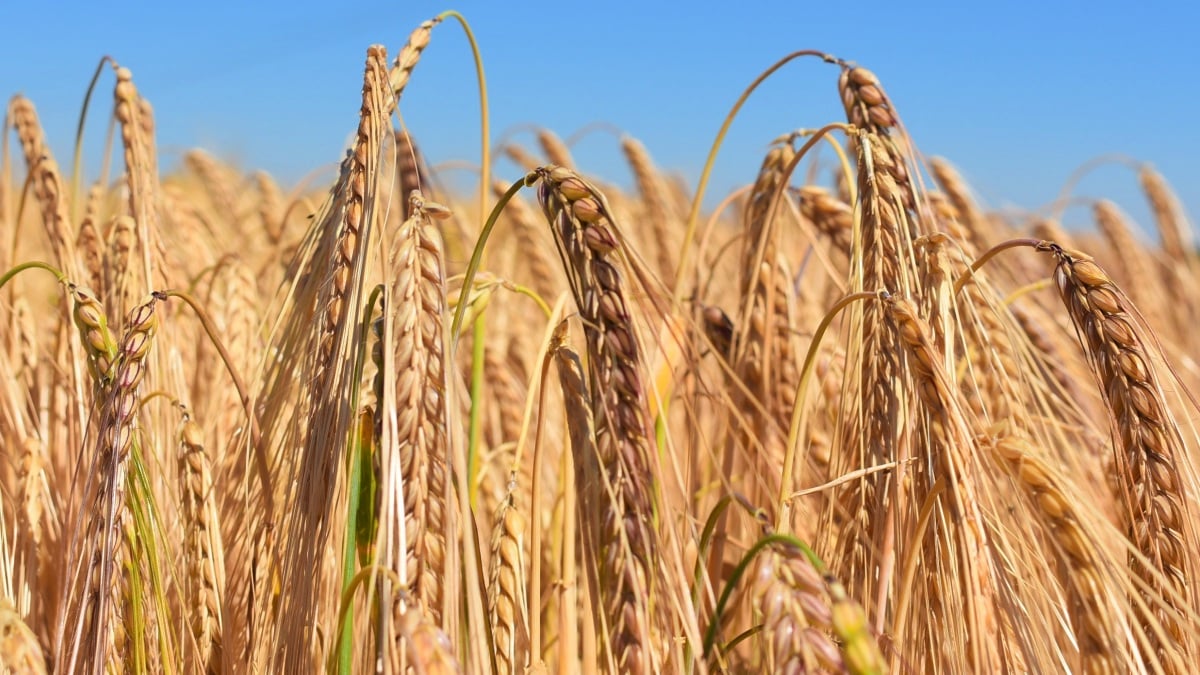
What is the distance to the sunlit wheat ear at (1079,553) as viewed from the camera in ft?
2.08

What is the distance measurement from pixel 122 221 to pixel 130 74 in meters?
0.33

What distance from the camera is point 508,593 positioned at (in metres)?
0.91

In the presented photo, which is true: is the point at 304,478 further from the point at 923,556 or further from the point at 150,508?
the point at 923,556

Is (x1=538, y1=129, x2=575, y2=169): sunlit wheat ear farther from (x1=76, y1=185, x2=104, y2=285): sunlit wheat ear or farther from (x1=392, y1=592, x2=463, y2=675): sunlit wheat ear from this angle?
(x1=392, y1=592, x2=463, y2=675): sunlit wheat ear

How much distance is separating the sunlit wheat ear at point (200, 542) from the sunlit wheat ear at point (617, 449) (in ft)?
1.49

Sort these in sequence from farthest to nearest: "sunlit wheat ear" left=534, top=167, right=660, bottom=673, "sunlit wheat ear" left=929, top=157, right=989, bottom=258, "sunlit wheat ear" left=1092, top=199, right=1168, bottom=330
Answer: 1. "sunlit wheat ear" left=1092, top=199, right=1168, bottom=330
2. "sunlit wheat ear" left=929, top=157, right=989, bottom=258
3. "sunlit wheat ear" left=534, top=167, right=660, bottom=673

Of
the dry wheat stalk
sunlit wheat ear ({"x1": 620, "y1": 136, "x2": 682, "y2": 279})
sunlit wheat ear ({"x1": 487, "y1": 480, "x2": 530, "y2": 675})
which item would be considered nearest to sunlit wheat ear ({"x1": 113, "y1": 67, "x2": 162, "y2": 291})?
the dry wheat stalk

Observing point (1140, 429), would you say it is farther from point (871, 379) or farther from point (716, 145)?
point (716, 145)

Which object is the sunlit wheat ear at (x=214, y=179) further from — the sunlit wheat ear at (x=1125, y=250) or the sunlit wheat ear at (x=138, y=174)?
the sunlit wheat ear at (x=1125, y=250)

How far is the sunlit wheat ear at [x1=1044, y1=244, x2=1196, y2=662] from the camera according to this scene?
815 millimetres

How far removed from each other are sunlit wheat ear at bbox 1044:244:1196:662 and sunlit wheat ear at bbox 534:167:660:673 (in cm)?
44

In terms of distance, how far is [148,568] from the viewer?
89 cm

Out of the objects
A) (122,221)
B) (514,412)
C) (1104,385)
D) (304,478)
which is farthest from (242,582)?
(1104,385)

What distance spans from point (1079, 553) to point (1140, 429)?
0.24 m
